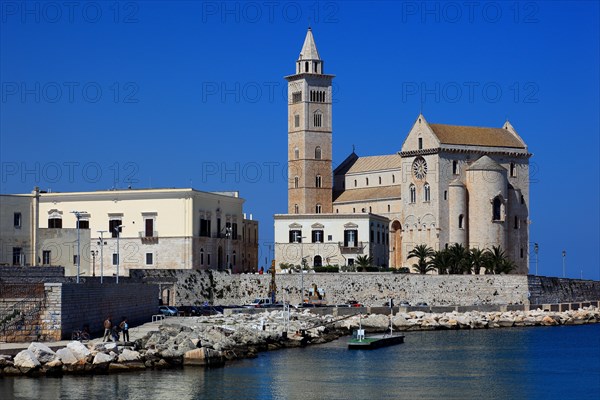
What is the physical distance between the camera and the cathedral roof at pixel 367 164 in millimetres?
93750

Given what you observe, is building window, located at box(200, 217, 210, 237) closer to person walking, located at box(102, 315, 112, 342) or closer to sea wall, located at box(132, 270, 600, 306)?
sea wall, located at box(132, 270, 600, 306)

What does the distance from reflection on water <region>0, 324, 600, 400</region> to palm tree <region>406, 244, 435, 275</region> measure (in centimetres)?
2048

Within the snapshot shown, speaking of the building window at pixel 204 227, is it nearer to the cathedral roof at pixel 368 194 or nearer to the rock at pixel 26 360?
the cathedral roof at pixel 368 194

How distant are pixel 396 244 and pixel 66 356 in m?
50.0

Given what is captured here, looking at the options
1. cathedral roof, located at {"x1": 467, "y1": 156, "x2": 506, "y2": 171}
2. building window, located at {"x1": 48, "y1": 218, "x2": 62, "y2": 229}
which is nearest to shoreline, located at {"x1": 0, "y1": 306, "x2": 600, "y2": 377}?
cathedral roof, located at {"x1": 467, "y1": 156, "x2": 506, "y2": 171}

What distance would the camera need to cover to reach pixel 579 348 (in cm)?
5984

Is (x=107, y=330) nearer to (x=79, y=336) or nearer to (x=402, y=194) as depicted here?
(x=79, y=336)

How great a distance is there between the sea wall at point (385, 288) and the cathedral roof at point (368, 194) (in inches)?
491

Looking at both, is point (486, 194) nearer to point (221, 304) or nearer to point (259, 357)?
point (221, 304)

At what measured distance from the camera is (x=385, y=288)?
77.8 meters

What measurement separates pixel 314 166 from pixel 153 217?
20.9 m

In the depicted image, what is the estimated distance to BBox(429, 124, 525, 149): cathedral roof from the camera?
3425 inches

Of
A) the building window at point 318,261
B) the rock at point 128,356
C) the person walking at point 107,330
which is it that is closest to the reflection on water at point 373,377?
the rock at point 128,356

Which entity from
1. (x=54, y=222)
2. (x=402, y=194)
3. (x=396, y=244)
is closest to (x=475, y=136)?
(x=402, y=194)
